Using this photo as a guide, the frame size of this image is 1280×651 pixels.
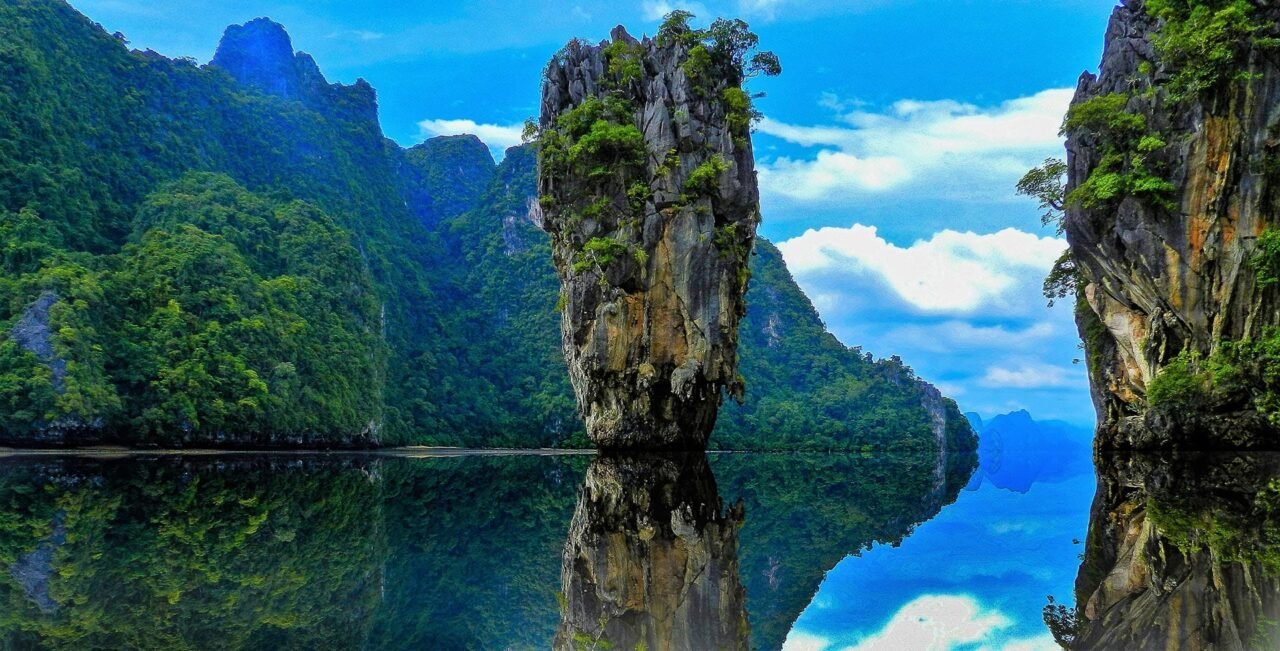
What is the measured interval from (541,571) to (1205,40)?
74.4 ft

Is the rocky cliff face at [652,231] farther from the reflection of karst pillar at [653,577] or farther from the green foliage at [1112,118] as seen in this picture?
the reflection of karst pillar at [653,577]

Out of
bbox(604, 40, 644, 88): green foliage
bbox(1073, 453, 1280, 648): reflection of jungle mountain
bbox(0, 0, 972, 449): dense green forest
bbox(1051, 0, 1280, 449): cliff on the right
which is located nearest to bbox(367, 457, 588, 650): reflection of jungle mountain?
bbox(1073, 453, 1280, 648): reflection of jungle mountain

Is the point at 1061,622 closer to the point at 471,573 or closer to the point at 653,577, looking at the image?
the point at 653,577

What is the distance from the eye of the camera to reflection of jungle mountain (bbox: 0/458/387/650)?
4719 millimetres

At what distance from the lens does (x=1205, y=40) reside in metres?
20.5

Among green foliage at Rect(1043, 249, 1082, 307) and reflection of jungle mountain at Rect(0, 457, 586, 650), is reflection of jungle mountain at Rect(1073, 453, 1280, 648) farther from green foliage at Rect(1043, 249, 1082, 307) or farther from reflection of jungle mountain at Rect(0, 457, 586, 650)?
green foliage at Rect(1043, 249, 1082, 307)

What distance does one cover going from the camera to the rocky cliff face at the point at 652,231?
25.8 m

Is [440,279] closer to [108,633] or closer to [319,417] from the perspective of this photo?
[319,417]

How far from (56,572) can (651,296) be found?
20.6m

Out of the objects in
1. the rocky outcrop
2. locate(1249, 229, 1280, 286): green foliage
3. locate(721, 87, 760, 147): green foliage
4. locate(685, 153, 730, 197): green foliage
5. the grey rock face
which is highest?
the rocky outcrop

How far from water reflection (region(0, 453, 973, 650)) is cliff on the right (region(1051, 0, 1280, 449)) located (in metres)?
12.2

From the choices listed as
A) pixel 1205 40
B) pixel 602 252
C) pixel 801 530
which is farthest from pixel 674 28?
pixel 801 530

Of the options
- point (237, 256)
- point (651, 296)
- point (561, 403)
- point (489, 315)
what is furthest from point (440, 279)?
point (651, 296)

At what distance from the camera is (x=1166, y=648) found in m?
4.30
